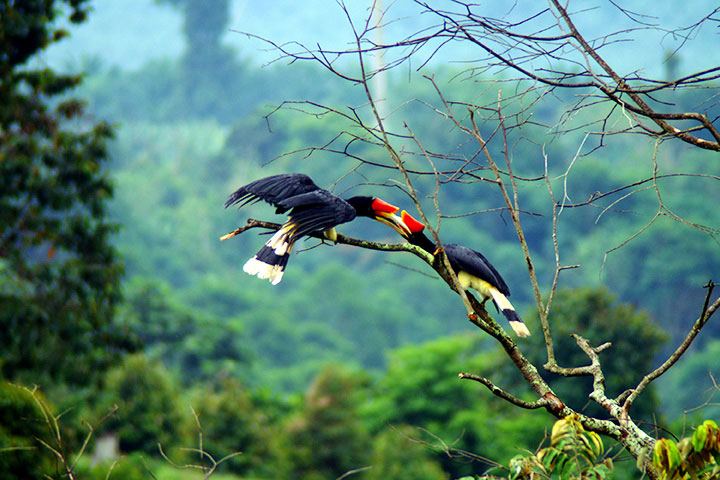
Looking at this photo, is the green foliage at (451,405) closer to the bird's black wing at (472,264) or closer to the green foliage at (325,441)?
the green foliage at (325,441)

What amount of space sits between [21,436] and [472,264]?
12.0 feet

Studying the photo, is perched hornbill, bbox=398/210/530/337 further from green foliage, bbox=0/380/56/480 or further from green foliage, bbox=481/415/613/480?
green foliage, bbox=0/380/56/480

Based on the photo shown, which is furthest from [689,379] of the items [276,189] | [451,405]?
[276,189]

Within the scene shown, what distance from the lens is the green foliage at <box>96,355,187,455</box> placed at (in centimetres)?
1145

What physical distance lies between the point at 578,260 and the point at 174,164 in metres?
25.3

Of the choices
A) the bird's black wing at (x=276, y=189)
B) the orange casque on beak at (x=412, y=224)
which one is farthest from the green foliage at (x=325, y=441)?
the orange casque on beak at (x=412, y=224)

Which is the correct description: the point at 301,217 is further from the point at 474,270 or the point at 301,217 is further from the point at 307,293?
the point at 307,293

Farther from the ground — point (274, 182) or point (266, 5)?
point (266, 5)

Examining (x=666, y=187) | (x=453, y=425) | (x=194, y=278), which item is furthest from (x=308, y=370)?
(x=666, y=187)

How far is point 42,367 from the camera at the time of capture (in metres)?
8.27

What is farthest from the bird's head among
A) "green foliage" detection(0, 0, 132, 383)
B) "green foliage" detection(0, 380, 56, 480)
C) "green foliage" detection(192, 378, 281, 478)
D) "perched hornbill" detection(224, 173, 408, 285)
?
"green foliage" detection(192, 378, 281, 478)

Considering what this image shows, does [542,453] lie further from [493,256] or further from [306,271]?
[306,271]

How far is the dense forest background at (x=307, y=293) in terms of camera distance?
11.3 meters

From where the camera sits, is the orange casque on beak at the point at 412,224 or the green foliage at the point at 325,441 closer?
the orange casque on beak at the point at 412,224
